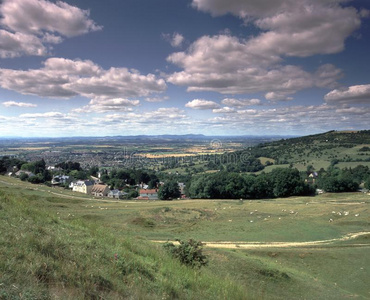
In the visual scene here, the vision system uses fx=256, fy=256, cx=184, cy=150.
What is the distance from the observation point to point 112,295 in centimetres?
632

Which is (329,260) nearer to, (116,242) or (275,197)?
(116,242)

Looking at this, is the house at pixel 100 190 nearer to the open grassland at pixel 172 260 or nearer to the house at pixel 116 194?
the house at pixel 116 194

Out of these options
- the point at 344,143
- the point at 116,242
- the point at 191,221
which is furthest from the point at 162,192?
the point at 344,143

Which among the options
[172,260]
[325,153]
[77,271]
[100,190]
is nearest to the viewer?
[77,271]

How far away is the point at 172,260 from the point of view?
11.3 metres

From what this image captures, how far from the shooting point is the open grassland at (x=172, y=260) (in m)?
6.38

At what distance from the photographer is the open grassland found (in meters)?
6.38

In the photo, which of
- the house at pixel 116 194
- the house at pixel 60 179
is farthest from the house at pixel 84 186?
the house at pixel 60 179

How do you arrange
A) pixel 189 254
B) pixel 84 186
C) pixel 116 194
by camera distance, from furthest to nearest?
pixel 84 186
pixel 116 194
pixel 189 254

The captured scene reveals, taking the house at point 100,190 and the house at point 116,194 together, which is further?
the house at point 100,190

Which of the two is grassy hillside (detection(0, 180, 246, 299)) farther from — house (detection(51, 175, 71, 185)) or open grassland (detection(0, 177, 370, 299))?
house (detection(51, 175, 71, 185))

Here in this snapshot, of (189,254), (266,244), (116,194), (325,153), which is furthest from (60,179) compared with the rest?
(325,153)

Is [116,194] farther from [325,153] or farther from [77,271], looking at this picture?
[325,153]

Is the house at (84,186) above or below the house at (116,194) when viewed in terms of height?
above
